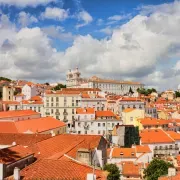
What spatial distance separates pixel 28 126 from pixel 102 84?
10865 centimetres

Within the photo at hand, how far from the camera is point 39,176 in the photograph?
20.4m

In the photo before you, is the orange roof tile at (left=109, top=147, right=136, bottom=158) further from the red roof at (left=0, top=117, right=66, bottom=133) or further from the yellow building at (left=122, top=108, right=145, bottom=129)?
the yellow building at (left=122, top=108, right=145, bottom=129)

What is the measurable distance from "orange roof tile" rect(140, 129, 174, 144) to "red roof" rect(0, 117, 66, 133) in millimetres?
16436

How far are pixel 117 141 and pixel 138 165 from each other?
18.7 meters

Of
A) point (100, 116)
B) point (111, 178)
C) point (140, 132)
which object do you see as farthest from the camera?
point (100, 116)

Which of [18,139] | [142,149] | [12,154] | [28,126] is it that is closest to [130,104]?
[142,149]

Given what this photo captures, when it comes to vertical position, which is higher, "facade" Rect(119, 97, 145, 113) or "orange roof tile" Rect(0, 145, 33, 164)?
"facade" Rect(119, 97, 145, 113)

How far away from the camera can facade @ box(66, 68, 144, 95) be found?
159 m

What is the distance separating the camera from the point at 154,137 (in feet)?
192

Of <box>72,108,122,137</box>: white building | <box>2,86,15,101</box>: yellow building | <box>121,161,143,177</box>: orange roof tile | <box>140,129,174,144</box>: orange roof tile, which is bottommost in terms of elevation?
<box>121,161,143,177</box>: orange roof tile

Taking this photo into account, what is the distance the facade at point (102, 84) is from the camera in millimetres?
159375

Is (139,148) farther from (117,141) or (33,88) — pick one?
(33,88)

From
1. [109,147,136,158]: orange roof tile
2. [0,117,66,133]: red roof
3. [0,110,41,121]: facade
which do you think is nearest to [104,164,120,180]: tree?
[109,147,136,158]: orange roof tile

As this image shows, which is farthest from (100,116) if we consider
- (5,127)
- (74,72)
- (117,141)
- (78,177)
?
(74,72)
